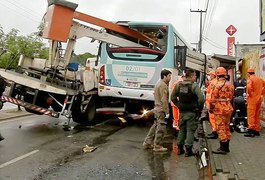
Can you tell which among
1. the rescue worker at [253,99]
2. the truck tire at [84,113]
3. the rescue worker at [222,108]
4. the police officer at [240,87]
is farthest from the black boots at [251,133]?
the truck tire at [84,113]

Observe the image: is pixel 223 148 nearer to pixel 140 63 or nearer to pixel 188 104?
pixel 188 104

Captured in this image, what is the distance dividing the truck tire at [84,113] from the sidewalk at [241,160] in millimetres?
4372

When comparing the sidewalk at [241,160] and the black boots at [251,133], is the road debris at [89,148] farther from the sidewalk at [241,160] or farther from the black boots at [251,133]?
the black boots at [251,133]

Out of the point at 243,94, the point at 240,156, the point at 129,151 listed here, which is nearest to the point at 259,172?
the point at 240,156

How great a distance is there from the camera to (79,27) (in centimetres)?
1230

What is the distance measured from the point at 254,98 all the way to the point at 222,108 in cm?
293

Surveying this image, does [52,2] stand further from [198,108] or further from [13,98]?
[198,108]

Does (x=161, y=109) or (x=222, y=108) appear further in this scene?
(x=161, y=109)

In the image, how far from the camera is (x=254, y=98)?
34.7 feet

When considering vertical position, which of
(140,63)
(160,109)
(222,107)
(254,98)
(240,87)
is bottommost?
(160,109)

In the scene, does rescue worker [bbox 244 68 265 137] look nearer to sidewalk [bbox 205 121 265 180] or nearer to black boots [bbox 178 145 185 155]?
sidewalk [bbox 205 121 265 180]

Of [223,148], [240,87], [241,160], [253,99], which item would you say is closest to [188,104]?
[223,148]

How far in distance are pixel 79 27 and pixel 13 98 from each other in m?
2.88

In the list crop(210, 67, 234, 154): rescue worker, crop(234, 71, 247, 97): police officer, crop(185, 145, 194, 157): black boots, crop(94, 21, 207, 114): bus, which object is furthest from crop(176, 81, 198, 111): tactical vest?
crop(94, 21, 207, 114): bus
